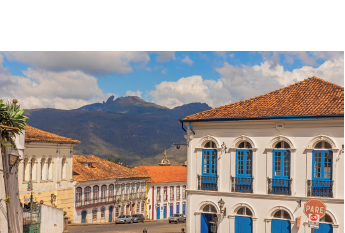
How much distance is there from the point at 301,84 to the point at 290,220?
24.9 feet

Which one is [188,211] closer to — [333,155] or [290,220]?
[290,220]

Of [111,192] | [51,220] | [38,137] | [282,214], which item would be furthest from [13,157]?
[111,192]

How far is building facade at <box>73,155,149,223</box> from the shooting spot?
49.5 meters

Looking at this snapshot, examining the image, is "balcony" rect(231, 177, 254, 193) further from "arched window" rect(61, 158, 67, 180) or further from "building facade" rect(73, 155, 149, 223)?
"building facade" rect(73, 155, 149, 223)

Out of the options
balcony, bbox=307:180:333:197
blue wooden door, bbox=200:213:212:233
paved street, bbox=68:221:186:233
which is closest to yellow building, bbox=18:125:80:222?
paved street, bbox=68:221:186:233

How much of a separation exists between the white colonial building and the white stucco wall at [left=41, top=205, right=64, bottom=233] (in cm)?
778

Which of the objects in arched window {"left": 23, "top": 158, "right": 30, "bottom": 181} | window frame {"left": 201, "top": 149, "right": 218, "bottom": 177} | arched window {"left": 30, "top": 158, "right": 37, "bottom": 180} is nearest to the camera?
window frame {"left": 201, "top": 149, "right": 218, "bottom": 177}

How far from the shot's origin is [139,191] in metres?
64.2

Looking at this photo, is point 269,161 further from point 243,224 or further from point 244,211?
point 243,224

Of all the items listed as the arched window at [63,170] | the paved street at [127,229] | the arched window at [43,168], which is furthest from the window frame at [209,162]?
the arched window at [63,170]

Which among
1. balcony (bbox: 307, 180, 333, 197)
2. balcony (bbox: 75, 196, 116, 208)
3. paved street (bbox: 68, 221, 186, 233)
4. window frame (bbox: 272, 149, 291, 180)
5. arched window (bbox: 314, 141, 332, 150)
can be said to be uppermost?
arched window (bbox: 314, 141, 332, 150)

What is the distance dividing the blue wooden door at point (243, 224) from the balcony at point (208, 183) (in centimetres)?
191

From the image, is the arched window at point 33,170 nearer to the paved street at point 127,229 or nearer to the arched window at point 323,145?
the paved street at point 127,229

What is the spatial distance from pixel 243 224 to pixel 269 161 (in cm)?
343
